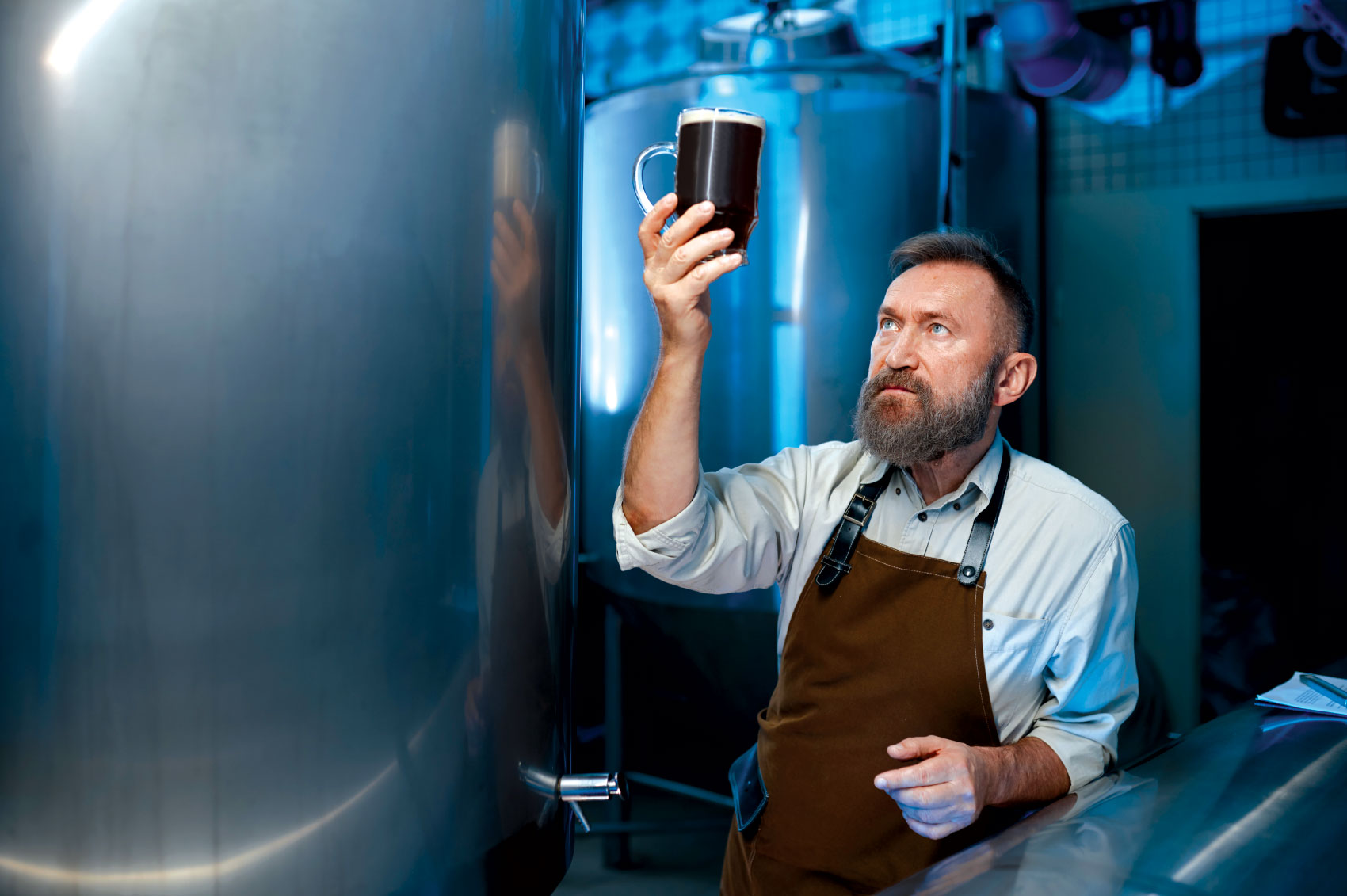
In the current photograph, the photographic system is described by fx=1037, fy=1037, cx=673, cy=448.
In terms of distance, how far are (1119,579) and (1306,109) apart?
6.80 ft

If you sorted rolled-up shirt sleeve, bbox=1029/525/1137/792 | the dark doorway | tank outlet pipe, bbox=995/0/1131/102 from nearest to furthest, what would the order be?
rolled-up shirt sleeve, bbox=1029/525/1137/792, tank outlet pipe, bbox=995/0/1131/102, the dark doorway

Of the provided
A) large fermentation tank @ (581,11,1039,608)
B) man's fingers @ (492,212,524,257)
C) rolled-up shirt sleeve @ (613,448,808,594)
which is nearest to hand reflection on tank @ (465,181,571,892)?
man's fingers @ (492,212,524,257)

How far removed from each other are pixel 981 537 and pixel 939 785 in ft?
1.15

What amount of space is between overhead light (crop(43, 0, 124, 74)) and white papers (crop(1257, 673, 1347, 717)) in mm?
1392

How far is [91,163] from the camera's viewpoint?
0.70 metres

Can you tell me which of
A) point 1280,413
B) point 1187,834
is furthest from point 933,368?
point 1280,413

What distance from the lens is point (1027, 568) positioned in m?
1.20

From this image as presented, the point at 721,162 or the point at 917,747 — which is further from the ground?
the point at 721,162

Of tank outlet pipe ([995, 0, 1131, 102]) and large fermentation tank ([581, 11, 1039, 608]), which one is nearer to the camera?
large fermentation tank ([581, 11, 1039, 608])

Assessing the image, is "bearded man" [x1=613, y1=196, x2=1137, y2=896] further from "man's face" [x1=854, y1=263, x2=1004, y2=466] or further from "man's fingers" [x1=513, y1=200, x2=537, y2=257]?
"man's fingers" [x1=513, y1=200, x2=537, y2=257]

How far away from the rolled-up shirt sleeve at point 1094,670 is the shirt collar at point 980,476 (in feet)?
0.50

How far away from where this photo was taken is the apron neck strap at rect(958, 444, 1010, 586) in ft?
3.98

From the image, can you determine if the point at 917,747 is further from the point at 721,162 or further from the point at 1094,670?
the point at 721,162

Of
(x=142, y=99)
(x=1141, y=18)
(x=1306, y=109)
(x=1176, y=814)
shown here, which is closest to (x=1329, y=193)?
(x=1306, y=109)
